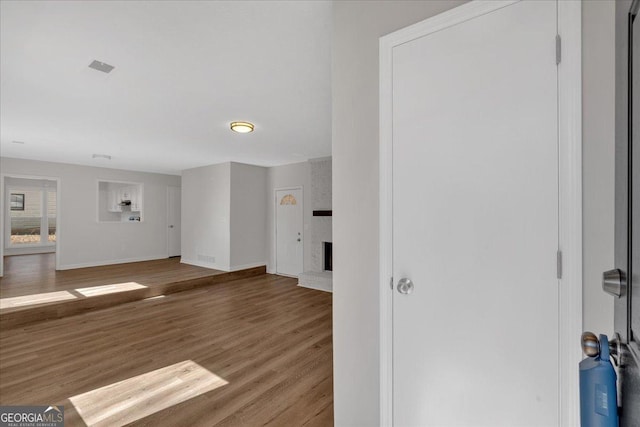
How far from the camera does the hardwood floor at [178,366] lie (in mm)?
1988

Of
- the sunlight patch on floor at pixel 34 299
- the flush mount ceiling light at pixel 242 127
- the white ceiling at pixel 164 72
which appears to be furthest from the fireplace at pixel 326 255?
the sunlight patch on floor at pixel 34 299

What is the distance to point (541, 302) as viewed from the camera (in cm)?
103

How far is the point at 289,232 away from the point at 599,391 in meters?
6.28

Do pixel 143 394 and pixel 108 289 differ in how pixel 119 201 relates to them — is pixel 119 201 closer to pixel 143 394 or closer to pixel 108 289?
pixel 108 289

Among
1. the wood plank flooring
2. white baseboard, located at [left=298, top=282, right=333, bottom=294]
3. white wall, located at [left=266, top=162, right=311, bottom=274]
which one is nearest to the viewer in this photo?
the wood plank flooring

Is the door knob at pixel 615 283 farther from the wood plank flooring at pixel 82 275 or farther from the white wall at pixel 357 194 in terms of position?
the wood plank flooring at pixel 82 275

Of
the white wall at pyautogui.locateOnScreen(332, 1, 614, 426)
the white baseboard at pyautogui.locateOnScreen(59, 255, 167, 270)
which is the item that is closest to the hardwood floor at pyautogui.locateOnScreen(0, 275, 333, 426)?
the white wall at pyautogui.locateOnScreen(332, 1, 614, 426)

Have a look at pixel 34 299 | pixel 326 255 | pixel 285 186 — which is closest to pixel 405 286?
pixel 326 255

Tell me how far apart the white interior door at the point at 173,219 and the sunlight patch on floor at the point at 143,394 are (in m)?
6.61

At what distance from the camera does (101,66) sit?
2.29m

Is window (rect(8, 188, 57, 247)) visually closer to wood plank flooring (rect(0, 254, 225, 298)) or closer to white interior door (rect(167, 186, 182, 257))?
wood plank flooring (rect(0, 254, 225, 298))

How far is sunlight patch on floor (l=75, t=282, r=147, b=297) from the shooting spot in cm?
452

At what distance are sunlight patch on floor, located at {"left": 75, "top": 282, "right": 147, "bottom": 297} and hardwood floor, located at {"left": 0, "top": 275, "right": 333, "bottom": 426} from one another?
0.42 meters

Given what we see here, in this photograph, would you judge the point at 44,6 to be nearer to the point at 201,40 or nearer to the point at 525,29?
the point at 201,40
